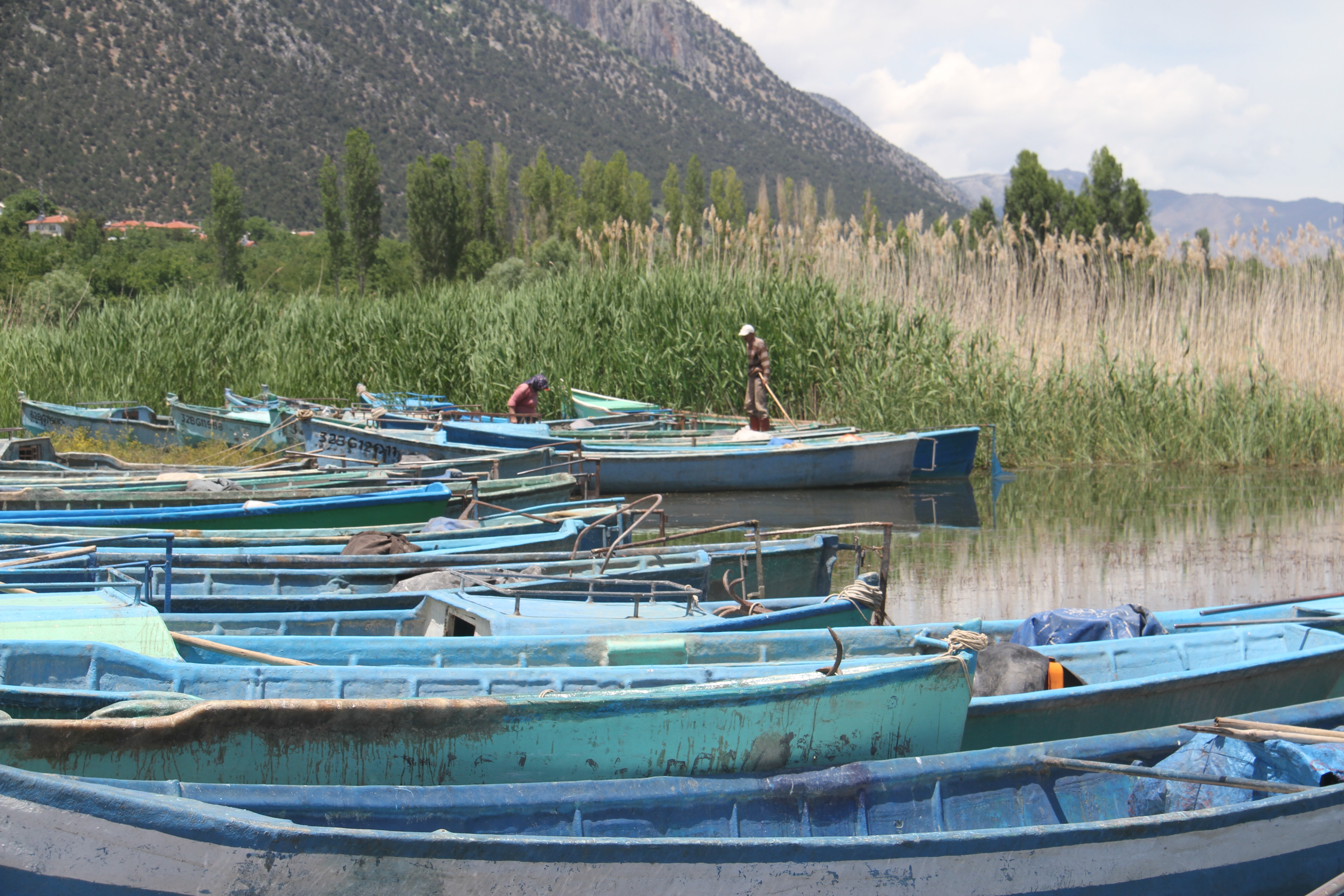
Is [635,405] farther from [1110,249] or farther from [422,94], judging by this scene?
[422,94]

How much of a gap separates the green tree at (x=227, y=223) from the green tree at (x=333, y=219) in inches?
144

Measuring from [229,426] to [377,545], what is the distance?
988 cm

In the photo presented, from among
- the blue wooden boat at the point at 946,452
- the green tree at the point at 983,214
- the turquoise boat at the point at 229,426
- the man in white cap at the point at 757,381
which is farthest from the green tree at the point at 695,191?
the blue wooden boat at the point at 946,452

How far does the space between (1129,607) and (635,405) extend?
1128 centimetres

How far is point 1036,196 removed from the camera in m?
36.3

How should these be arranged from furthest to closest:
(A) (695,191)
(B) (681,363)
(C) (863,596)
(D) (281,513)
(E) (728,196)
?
(A) (695,191) → (E) (728,196) → (B) (681,363) → (D) (281,513) → (C) (863,596)

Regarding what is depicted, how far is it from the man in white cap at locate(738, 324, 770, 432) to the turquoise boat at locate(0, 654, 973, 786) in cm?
1057

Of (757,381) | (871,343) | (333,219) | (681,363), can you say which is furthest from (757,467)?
(333,219)

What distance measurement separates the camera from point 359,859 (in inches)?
114

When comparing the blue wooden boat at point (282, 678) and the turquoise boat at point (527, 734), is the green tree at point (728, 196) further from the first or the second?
the turquoise boat at point (527, 734)

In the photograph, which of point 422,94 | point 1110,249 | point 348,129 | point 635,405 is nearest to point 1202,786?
A: point 635,405

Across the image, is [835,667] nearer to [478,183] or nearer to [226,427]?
[226,427]

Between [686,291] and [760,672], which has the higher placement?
[686,291]

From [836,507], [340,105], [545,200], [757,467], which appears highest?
[340,105]
